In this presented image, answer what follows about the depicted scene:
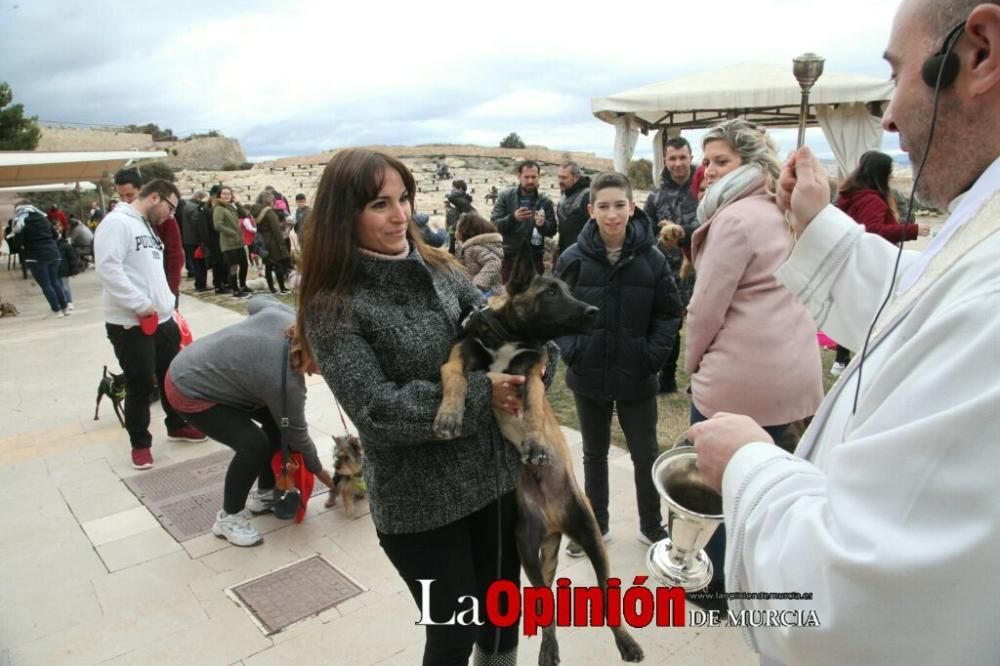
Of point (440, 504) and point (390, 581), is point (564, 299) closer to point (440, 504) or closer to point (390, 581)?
point (440, 504)

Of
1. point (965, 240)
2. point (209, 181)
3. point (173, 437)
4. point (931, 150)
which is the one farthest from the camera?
point (209, 181)

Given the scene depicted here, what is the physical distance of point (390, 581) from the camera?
3699mm

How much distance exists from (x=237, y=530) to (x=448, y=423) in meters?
2.93

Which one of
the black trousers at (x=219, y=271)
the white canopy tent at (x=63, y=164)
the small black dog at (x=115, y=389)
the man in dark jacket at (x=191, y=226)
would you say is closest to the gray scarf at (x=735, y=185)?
the small black dog at (x=115, y=389)

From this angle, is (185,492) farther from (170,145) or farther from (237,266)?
(170,145)

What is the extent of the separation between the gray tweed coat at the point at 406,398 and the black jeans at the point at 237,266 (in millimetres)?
12911

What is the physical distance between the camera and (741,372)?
3.01 meters

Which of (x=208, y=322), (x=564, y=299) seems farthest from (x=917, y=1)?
(x=208, y=322)

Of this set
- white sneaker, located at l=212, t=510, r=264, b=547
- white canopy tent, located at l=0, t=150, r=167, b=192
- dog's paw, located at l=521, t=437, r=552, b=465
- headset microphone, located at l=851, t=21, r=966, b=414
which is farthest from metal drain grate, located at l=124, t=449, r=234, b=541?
white canopy tent, located at l=0, t=150, r=167, b=192

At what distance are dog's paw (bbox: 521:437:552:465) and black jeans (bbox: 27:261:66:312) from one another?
47.4 feet

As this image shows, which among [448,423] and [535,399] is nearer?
[448,423]

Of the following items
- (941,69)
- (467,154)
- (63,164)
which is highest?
(467,154)

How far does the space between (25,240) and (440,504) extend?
14.6 meters

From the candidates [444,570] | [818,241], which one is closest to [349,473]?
[444,570]
